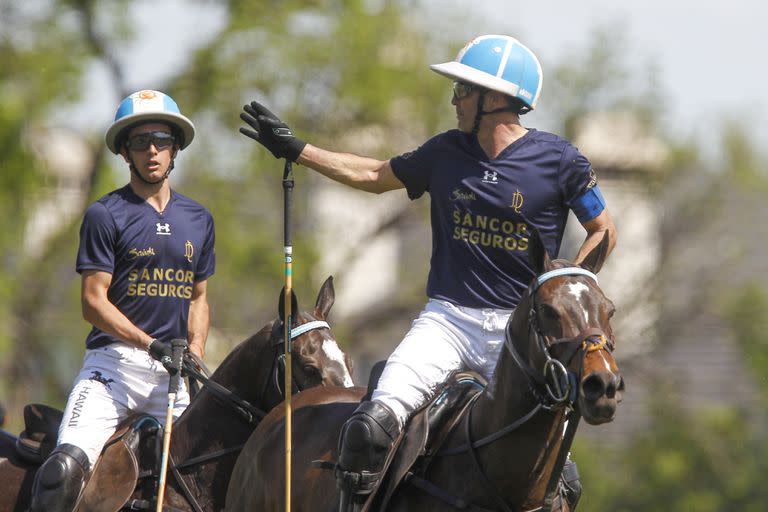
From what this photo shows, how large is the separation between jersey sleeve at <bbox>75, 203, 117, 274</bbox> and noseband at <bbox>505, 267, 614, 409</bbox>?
8.91 feet

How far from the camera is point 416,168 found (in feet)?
22.7

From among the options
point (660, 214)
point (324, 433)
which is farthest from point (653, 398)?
point (324, 433)

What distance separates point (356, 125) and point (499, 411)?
19137 millimetres

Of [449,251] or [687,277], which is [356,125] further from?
[449,251]

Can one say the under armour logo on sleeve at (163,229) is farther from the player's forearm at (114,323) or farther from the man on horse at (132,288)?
the player's forearm at (114,323)

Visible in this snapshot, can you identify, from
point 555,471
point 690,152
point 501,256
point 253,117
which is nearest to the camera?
point 555,471

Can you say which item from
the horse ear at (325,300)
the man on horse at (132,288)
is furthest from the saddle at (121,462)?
the horse ear at (325,300)

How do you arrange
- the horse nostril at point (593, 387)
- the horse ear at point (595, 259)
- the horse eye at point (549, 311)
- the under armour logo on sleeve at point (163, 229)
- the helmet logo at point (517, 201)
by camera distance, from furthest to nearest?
the under armour logo on sleeve at point (163, 229), the helmet logo at point (517, 201), the horse ear at point (595, 259), the horse eye at point (549, 311), the horse nostril at point (593, 387)

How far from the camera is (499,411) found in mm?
6113

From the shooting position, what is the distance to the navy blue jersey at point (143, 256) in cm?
782

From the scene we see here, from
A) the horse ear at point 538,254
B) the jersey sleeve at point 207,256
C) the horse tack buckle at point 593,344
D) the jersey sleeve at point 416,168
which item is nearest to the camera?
the horse tack buckle at point 593,344

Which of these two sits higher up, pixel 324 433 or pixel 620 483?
pixel 324 433

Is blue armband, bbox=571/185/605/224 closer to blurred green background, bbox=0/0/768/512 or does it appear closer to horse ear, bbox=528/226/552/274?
horse ear, bbox=528/226/552/274

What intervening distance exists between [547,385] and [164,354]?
2.66m
